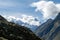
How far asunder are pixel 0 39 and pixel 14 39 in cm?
3183

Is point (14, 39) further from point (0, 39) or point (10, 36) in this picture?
point (0, 39)

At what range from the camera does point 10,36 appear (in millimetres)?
189750

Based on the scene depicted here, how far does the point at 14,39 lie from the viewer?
185 m

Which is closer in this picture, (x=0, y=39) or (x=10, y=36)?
(x=0, y=39)

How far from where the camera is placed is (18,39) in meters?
187

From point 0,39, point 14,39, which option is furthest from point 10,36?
point 0,39

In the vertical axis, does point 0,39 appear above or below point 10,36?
below

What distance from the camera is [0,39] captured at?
15475 centimetres

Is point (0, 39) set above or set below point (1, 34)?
below

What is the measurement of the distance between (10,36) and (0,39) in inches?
1391

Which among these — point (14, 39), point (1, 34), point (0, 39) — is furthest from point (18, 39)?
point (0, 39)

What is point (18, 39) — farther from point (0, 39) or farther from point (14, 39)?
point (0, 39)

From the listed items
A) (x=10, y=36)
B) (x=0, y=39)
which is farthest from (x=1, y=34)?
(x=0, y=39)

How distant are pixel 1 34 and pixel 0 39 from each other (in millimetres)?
31184
